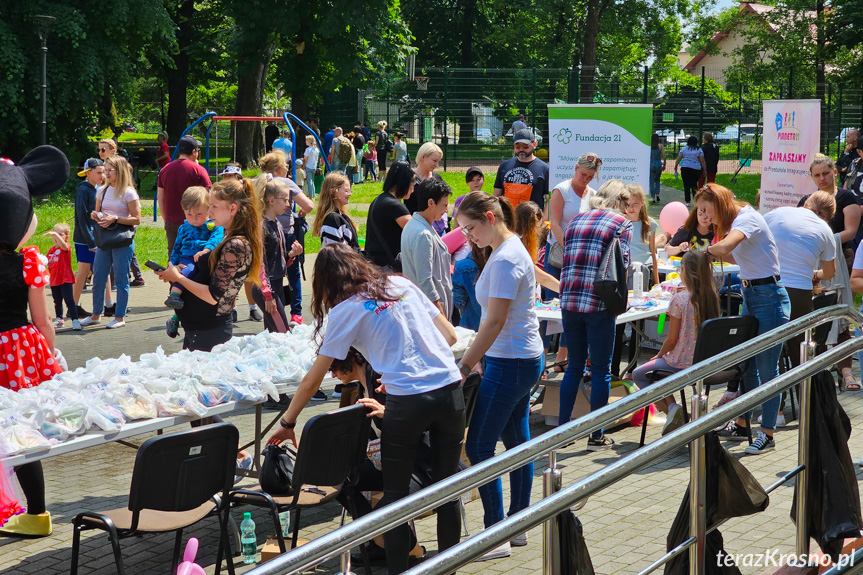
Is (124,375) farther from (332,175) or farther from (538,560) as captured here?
(332,175)

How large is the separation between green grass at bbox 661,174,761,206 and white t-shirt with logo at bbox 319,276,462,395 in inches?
819

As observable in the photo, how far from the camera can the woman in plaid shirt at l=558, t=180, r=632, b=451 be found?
602 centimetres

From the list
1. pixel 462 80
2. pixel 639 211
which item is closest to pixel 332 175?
pixel 639 211

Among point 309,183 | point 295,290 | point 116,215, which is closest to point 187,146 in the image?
point 116,215

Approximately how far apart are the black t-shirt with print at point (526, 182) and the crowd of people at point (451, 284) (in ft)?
0.05

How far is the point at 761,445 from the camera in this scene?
6.43 metres

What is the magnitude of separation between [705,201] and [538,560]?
3.07 metres

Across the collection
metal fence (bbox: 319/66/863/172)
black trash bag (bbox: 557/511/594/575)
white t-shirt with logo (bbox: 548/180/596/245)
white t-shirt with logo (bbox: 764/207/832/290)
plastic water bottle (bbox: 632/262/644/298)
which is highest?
metal fence (bbox: 319/66/863/172)

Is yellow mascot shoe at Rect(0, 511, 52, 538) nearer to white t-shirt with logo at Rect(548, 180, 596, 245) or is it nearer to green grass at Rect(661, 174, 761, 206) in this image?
white t-shirt with logo at Rect(548, 180, 596, 245)

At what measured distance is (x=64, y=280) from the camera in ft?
33.9

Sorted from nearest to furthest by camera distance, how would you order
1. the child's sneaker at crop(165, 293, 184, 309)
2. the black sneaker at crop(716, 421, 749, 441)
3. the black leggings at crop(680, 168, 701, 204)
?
the child's sneaker at crop(165, 293, 184, 309) → the black sneaker at crop(716, 421, 749, 441) → the black leggings at crop(680, 168, 701, 204)

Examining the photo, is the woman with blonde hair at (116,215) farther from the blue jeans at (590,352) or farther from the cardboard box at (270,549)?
the cardboard box at (270,549)

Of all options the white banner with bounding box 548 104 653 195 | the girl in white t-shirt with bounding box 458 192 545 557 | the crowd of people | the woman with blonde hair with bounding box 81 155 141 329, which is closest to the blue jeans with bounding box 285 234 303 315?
the crowd of people

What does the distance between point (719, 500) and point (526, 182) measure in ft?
21.5
